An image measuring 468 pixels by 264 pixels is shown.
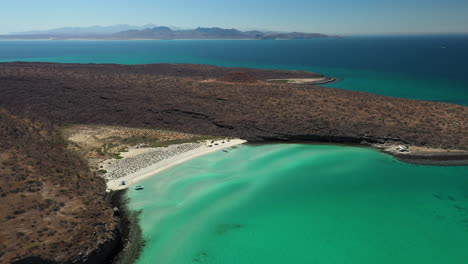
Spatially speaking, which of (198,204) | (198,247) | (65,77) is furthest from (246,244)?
(65,77)

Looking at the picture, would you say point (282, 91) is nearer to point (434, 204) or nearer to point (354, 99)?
point (354, 99)

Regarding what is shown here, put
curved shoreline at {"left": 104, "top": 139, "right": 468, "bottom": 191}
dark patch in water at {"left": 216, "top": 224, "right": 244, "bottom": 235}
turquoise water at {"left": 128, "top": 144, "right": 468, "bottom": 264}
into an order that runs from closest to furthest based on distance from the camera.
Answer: turquoise water at {"left": 128, "top": 144, "right": 468, "bottom": 264}, dark patch in water at {"left": 216, "top": 224, "right": 244, "bottom": 235}, curved shoreline at {"left": 104, "top": 139, "right": 468, "bottom": 191}

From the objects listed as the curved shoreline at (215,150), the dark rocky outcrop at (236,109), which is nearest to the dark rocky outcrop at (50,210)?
the curved shoreline at (215,150)

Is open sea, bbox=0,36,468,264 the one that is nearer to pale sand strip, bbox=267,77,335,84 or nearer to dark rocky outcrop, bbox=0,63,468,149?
dark rocky outcrop, bbox=0,63,468,149

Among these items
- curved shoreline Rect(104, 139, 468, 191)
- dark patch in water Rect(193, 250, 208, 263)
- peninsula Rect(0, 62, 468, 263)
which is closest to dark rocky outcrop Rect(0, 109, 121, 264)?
peninsula Rect(0, 62, 468, 263)

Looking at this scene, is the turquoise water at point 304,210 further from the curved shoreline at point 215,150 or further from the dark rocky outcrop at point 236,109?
the dark rocky outcrop at point 236,109

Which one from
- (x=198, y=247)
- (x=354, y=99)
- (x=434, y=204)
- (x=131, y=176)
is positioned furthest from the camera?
(x=354, y=99)

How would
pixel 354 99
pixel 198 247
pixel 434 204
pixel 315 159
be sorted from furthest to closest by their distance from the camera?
pixel 354 99
pixel 315 159
pixel 434 204
pixel 198 247
